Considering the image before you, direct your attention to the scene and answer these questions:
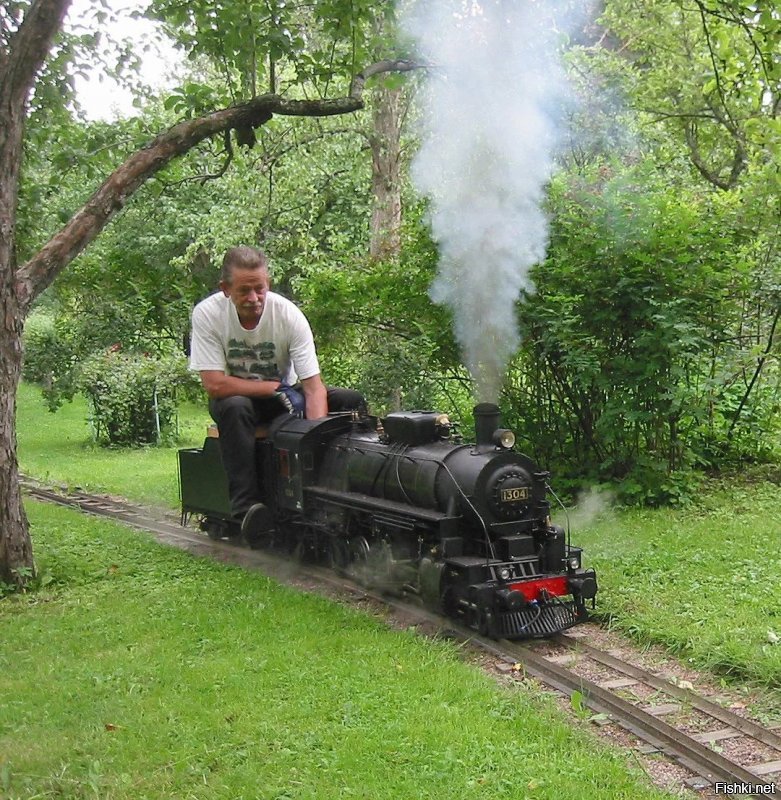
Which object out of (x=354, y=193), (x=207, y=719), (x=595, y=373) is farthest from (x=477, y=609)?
(x=354, y=193)

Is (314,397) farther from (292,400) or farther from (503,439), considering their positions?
(503,439)

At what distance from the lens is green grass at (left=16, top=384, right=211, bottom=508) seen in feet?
45.4

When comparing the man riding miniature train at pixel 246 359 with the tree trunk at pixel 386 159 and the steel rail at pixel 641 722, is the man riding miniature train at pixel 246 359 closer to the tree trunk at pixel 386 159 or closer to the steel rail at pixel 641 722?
the steel rail at pixel 641 722

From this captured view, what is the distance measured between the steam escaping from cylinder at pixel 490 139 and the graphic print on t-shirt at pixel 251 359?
178cm

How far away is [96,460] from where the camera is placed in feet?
56.8

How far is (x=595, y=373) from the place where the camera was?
32.9 feet

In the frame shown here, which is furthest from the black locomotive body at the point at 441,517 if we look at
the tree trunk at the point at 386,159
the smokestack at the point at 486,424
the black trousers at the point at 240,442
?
the tree trunk at the point at 386,159

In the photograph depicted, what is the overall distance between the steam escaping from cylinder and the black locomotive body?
137 centimetres

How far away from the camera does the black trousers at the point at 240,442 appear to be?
316 inches

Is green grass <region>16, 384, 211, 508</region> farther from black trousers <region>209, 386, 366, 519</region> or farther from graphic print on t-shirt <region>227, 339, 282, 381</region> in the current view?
graphic print on t-shirt <region>227, 339, 282, 381</region>

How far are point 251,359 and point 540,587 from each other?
329 centimetres

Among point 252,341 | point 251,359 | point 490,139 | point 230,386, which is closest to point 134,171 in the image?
point 252,341

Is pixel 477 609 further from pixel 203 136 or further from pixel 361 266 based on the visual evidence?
pixel 361 266

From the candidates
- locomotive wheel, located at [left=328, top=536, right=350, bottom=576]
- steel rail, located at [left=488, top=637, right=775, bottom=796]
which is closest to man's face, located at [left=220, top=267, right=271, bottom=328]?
locomotive wheel, located at [left=328, top=536, right=350, bottom=576]
